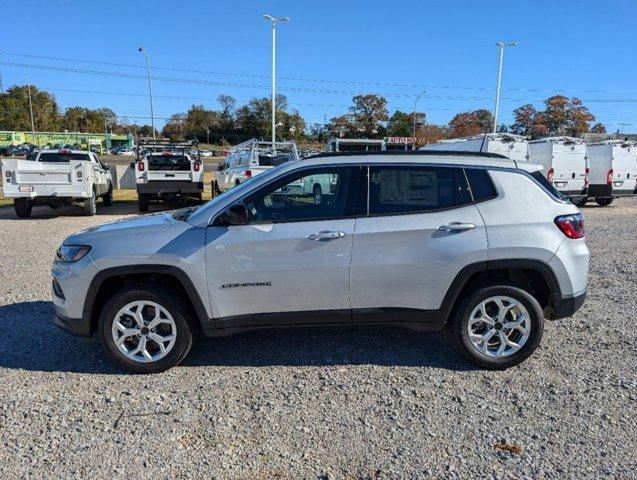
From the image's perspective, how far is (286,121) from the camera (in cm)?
9975

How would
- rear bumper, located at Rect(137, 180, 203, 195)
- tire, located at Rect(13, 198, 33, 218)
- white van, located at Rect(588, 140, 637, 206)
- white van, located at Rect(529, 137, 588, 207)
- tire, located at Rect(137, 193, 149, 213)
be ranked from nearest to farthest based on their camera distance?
tire, located at Rect(13, 198, 33, 218)
rear bumper, located at Rect(137, 180, 203, 195)
tire, located at Rect(137, 193, 149, 213)
white van, located at Rect(529, 137, 588, 207)
white van, located at Rect(588, 140, 637, 206)

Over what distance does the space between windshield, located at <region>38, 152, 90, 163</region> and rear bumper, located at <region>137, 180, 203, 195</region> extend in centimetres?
271

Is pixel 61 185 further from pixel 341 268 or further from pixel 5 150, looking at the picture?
pixel 5 150

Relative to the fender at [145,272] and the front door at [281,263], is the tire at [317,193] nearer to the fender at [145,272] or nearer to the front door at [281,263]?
the front door at [281,263]

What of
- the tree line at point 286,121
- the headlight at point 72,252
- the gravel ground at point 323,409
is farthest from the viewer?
the tree line at point 286,121

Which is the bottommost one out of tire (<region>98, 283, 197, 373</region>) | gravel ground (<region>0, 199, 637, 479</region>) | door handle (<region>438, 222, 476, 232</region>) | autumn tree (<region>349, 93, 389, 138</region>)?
gravel ground (<region>0, 199, 637, 479</region>)

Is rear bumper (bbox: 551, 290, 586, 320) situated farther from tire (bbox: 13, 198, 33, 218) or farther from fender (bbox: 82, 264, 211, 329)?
tire (bbox: 13, 198, 33, 218)

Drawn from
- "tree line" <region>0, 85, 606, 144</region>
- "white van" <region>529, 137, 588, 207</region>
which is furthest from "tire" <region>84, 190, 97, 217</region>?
"tree line" <region>0, 85, 606, 144</region>

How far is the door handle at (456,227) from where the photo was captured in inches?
151

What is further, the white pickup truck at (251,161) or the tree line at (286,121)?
the tree line at (286,121)

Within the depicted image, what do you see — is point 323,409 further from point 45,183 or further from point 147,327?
point 45,183

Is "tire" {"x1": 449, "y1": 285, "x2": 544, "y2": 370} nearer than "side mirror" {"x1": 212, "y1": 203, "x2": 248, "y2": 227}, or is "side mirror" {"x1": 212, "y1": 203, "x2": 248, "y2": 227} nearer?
"side mirror" {"x1": 212, "y1": 203, "x2": 248, "y2": 227}

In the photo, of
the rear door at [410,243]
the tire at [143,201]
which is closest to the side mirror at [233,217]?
the rear door at [410,243]

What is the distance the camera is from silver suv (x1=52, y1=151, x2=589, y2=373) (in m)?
3.80
